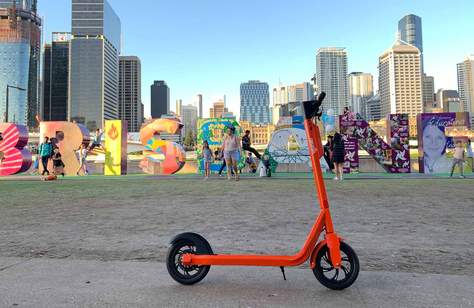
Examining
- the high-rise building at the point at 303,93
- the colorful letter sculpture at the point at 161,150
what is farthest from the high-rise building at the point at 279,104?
the colorful letter sculpture at the point at 161,150

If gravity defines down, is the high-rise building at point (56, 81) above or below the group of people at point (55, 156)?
above

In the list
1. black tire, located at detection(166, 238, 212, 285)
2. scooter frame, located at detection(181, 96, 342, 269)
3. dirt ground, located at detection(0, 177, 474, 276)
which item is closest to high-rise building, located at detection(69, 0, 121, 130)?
dirt ground, located at detection(0, 177, 474, 276)

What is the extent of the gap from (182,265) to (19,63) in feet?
496

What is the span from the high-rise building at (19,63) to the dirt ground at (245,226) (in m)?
137

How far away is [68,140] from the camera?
21.2m

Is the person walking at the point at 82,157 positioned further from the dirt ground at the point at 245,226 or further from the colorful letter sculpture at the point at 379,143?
the colorful letter sculpture at the point at 379,143

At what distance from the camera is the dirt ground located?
4.18 meters

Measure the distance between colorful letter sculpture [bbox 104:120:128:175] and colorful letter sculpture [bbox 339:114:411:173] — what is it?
12344mm

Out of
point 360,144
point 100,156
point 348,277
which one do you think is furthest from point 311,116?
point 100,156

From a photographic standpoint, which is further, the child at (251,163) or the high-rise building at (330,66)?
the high-rise building at (330,66)

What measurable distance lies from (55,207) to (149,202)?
1.95 meters

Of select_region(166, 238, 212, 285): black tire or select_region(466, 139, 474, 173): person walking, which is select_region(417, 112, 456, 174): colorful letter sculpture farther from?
select_region(166, 238, 212, 285): black tire

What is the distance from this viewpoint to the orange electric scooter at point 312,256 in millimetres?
3053

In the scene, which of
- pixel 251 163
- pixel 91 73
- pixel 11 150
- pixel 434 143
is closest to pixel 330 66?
pixel 434 143
